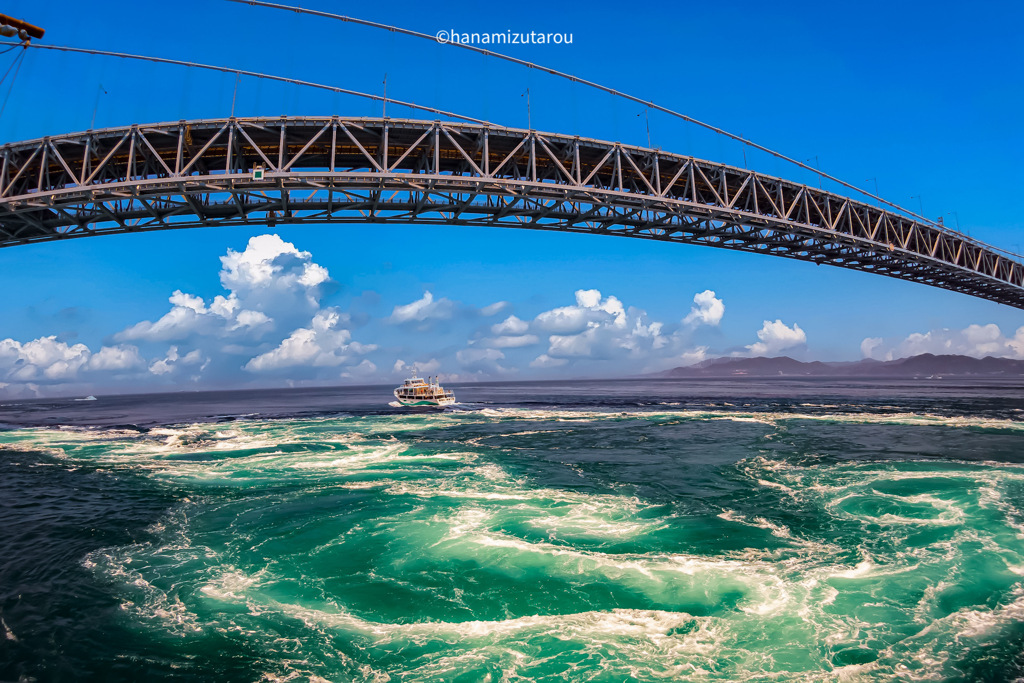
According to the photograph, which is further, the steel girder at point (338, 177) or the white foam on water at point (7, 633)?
the steel girder at point (338, 177)

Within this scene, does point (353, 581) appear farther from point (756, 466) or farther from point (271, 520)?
point (756, 466)

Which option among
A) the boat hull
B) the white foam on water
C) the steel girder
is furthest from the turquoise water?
the boat hull

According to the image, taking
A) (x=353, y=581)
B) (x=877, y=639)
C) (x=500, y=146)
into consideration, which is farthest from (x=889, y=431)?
(x=353, y=581)

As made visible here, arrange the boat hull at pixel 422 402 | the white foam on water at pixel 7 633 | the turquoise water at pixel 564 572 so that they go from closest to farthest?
the turquoise water at pixel 564 572, the white foam on water at pixel 7 633, the boat hull at pixel 422 402

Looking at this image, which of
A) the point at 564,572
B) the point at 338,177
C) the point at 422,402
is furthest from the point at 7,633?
the point at 422,402

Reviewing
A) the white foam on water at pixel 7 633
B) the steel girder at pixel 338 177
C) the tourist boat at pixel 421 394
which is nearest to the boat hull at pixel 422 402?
the tourist boat at pixel 421 394

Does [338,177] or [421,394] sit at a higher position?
[338,177]

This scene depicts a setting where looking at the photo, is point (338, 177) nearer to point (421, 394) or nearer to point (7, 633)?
point (7, 633)

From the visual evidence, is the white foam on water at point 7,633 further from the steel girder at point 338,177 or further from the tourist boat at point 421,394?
the tourist boat at point 421,394
